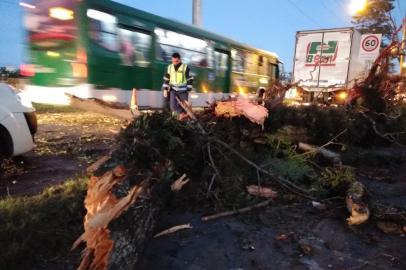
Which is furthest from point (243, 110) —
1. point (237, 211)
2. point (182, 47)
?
point (182, 47)

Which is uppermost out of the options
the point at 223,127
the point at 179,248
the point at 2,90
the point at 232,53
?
the point at 232,53

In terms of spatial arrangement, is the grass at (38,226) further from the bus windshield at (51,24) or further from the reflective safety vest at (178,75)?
the bus windshield at (51,24)

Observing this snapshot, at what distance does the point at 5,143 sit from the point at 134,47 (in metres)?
6.21

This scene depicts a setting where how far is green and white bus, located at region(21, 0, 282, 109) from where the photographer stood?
999 cm

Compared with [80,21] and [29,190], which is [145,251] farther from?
[80,21]

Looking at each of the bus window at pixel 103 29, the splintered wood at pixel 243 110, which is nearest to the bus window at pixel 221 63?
the bus window at pixel 103 29

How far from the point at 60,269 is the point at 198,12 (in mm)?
17504

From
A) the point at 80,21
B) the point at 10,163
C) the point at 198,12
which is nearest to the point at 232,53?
the point at 198,12

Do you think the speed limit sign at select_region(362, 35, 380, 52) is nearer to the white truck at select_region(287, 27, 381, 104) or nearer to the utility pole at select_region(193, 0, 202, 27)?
the white truck at select_region(287, 27, 381, 104)

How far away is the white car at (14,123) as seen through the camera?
540cm

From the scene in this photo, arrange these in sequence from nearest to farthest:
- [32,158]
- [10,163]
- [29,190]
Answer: [29,190], [10,163], [32,158]

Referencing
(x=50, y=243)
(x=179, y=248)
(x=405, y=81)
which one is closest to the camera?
(x=50, y=243)

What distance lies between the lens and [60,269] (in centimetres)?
330

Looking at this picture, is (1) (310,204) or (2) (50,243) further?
(1) (310,204)
